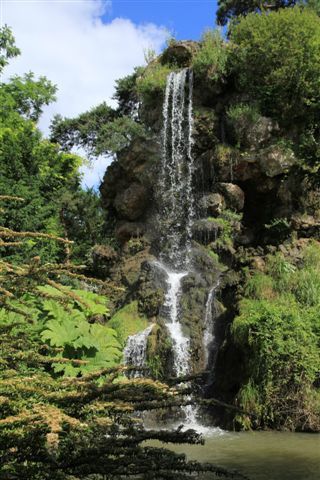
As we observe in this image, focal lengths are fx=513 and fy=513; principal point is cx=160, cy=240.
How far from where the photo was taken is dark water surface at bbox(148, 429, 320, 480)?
570cm

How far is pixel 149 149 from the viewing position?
1631 centimetres

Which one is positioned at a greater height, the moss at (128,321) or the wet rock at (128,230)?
the wet rock at (128,230)

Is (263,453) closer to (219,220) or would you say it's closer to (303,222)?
(219,220)

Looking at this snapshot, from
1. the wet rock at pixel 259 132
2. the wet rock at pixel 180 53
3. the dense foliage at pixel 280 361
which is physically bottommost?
the dense foliage at pixel 280 361

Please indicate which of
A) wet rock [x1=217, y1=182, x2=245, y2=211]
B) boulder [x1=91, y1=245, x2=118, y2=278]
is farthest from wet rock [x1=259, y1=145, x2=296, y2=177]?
boulder [x1=91, y1=245, x2=118, y2=278]

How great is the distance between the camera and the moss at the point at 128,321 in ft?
36.4

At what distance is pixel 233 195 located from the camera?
48.3ft

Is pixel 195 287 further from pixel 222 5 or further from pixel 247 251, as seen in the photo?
pixel 222 5

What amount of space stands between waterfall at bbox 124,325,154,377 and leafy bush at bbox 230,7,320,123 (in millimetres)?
8473

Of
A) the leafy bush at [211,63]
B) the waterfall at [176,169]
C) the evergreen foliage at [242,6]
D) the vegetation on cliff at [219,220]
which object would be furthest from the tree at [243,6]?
the waterfall at [176,169]

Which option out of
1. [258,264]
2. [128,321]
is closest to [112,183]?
[128,321]

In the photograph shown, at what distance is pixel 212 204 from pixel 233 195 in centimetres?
70

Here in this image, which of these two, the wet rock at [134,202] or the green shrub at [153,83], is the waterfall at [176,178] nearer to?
the green shrub at [153,83]

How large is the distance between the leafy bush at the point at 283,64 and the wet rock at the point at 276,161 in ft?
5.53
